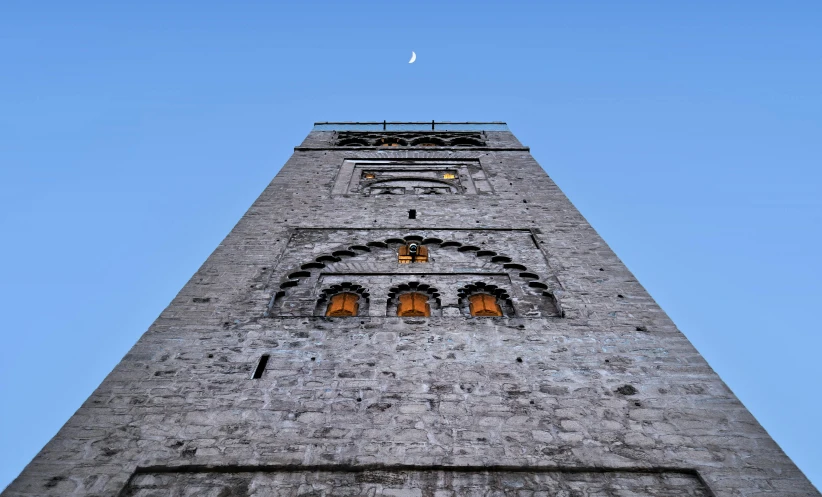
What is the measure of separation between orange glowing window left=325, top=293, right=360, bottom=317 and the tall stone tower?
0.02 m

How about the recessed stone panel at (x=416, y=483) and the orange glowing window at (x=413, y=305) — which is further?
the orange glowing window at (x=413, y=305)

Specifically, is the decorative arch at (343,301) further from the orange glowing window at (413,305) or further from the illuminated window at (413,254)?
the illuminated window at (413,254)

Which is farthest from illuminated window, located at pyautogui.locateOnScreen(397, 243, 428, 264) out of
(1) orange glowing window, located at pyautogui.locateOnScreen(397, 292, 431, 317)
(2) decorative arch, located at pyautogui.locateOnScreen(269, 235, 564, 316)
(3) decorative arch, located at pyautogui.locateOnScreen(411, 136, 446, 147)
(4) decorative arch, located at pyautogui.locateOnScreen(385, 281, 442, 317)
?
(3) decorative arch, located at pyautogui.locateOnScreen(411, 136, 446, 147)

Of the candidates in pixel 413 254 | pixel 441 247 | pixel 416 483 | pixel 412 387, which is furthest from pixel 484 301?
pixel 416 483

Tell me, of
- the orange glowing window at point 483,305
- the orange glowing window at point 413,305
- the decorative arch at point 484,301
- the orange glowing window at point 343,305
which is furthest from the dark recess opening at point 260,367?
the orange glowing window at point 483,305

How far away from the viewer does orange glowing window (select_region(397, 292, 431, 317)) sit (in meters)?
6.44

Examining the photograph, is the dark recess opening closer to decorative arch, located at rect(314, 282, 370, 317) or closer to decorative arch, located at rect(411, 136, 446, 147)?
decorative arch, located at rect(314, 282, 370, 317)

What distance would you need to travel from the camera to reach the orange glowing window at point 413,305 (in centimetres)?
644

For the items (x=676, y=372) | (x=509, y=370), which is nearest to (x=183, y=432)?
(x=509, y=370)

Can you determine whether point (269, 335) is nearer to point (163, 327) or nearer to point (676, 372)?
point (163, 327)

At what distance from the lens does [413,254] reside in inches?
305

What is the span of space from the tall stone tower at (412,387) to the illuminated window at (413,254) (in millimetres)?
25

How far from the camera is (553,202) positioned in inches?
381

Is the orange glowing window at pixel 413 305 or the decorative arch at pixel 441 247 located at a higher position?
the decorative arch at pixel 441 247
